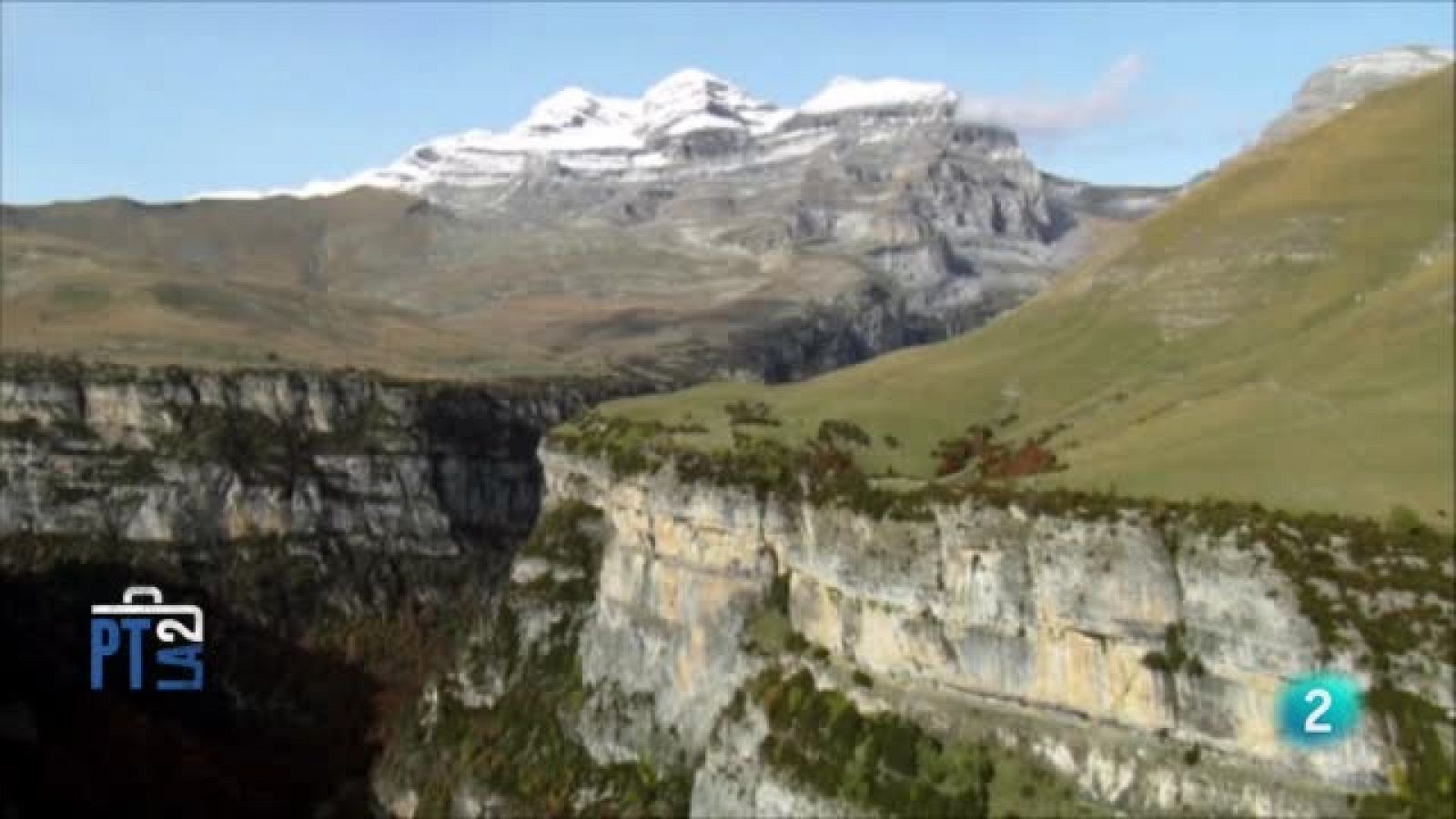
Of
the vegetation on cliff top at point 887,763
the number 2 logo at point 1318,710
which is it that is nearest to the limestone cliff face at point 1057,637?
the number 2 logo at point 1318,710

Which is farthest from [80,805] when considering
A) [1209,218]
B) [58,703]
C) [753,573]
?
[1209,218]

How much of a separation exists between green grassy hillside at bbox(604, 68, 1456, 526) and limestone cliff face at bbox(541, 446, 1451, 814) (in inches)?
182

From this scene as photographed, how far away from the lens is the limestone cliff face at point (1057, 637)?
8306 cm

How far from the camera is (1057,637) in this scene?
92562 mm

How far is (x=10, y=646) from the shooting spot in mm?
190125

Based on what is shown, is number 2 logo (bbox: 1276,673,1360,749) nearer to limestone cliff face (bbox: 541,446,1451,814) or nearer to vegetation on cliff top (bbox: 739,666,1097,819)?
limestone cliff face (bbox: 541,446,1451,814)

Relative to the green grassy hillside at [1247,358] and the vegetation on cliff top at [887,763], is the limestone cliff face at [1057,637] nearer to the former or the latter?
the vegetation on cliff top at [887,763]

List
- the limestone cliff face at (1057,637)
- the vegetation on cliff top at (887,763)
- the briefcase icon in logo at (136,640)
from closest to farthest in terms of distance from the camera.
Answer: the limestone cliff face at (1057,637) < the vegetation on cliff top at (887,763) < the briefcase icon in logo at (136,640)

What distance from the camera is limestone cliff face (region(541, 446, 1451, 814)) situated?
273 feet

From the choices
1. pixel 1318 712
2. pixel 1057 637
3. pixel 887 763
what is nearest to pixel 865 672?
pixel 887 763

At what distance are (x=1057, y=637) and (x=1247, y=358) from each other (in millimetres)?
27385

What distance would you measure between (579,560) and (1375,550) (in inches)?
3313

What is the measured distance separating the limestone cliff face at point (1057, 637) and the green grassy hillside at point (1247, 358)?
4614mm

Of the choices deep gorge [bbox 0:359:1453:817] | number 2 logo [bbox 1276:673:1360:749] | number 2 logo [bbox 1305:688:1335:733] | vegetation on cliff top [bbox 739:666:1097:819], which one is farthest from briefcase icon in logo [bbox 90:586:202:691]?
number 2 logo [bbox 1305:688:1335:733]
